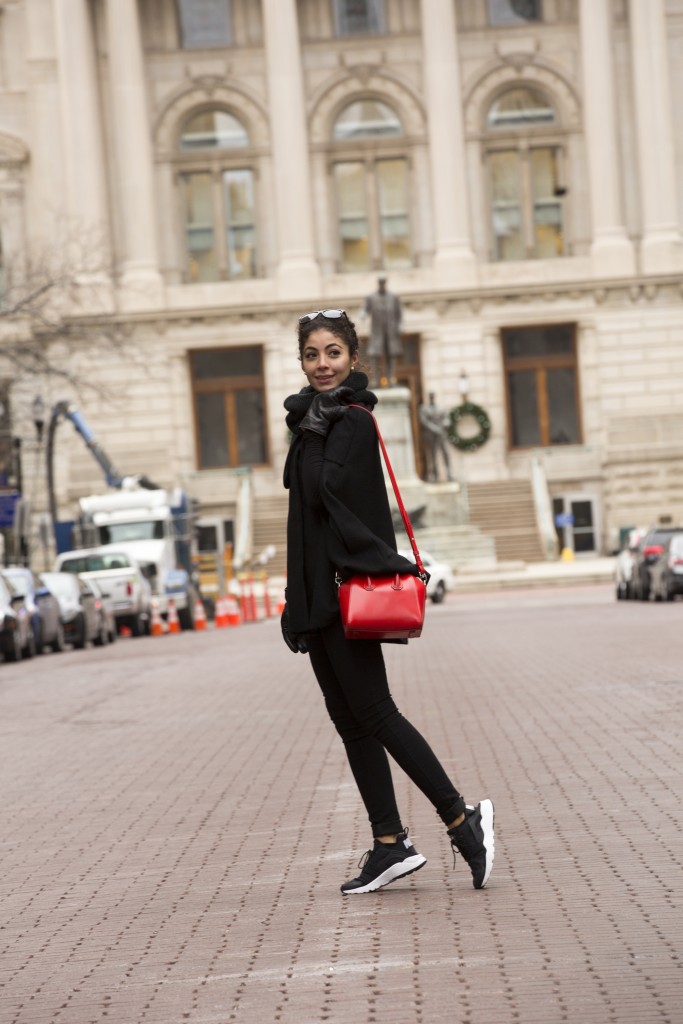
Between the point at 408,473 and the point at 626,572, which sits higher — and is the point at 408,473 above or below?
above

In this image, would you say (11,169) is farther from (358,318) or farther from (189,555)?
(189,555)

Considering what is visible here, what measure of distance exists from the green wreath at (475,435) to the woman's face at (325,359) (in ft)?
199

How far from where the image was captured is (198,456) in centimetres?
7144

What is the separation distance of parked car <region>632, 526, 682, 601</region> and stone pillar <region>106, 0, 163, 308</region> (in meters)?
33.0

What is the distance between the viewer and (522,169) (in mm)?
72000

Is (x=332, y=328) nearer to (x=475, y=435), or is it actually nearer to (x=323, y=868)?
(x=323, y=868)

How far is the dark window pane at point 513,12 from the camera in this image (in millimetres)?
72062

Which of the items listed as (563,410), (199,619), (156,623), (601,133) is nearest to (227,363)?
(563,410)

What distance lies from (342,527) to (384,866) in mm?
1343

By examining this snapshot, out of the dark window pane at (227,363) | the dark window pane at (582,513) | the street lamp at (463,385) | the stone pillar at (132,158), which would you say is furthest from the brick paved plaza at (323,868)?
the dark window pane at (227,363)

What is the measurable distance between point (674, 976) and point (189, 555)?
40.0 metres

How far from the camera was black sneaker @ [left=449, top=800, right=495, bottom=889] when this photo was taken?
8.05 meters

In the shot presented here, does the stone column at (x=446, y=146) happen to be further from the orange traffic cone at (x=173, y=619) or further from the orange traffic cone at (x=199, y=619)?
the orange traffic cone at (x=173, y=619)

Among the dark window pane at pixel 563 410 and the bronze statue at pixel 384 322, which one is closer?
the bronze statue at pixel 384 322
